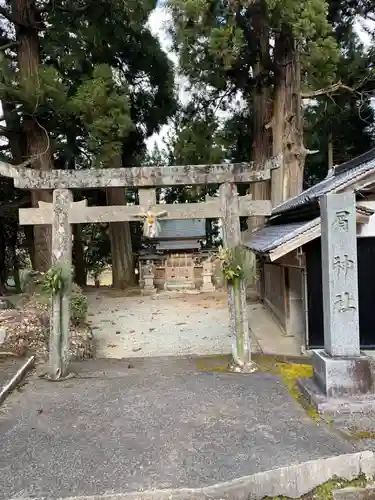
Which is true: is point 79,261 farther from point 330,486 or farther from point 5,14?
point 330,486

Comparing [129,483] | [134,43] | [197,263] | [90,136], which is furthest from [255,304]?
[129,483]

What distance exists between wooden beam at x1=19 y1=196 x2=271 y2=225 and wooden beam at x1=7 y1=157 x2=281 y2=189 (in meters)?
0.29

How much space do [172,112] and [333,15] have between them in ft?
21.4

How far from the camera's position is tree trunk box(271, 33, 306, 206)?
1220cm

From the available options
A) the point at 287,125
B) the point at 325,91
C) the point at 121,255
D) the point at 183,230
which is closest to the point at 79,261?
the point at 121,255

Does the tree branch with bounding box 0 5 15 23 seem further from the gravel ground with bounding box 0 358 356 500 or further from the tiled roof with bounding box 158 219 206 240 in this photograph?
the gravel ground with bounding box 0 358 356 500

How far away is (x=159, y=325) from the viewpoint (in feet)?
34.2

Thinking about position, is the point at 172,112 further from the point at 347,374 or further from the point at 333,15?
the point at 347,374

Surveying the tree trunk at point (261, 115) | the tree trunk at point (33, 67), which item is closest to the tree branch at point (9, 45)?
the tree trunk at point (33, 67)

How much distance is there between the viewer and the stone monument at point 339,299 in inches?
164

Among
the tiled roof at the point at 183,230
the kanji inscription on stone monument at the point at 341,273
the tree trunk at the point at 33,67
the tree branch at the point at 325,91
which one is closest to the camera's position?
the kanji inscription on stone monument at the point at 341,273

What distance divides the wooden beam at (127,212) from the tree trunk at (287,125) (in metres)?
7.12

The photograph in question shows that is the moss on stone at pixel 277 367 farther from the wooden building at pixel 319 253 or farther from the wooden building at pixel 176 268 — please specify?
the wooden building at pixel 176 268

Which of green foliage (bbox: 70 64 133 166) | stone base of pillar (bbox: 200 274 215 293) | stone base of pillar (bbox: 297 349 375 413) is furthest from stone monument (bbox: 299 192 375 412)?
stone base of pillar (bbox: 200 274 215 293)
